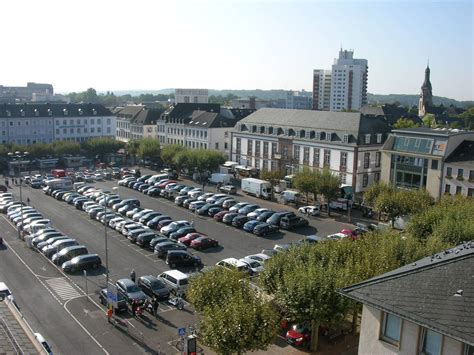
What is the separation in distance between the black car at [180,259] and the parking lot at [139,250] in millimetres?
883

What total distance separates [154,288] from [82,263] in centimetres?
804

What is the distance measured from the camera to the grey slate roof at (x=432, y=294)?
39.6 ft

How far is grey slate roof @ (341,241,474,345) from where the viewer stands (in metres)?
12.1

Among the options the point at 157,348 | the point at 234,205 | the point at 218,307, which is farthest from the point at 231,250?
the point at 218,307

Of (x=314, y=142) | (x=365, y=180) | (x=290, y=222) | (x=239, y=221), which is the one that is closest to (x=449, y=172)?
(x=365, y=180)

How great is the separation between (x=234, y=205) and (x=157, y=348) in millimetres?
30509

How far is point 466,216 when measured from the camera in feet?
115

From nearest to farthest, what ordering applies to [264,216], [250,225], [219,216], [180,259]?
[180,259], [250,225], [264,216], [219,216]

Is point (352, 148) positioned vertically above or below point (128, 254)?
above

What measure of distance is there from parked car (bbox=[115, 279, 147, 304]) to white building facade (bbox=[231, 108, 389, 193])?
3859cm

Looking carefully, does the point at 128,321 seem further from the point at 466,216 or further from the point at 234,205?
the point at 234,205

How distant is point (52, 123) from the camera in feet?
327

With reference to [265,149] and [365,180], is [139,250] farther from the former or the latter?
[265,149]

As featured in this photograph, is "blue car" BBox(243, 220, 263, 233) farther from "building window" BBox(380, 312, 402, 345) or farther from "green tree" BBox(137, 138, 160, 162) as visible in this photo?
"green tree" BBox(137, 138, 160, 162)
